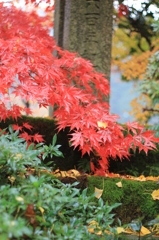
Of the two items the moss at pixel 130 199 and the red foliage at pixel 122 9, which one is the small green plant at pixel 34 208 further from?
the red foliage at pixel 122 9

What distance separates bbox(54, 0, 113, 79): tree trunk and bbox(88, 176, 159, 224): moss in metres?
1.79

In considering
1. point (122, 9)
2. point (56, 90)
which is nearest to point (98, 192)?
point (56, 90)

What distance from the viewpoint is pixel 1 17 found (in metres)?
3.80

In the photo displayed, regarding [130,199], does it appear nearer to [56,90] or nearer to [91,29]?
[56,90]

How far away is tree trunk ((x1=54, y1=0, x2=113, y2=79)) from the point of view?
4.57 metres

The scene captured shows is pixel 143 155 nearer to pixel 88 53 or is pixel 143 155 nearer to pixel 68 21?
pixel 88 53

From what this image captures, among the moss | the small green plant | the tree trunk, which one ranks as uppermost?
the tree trunk

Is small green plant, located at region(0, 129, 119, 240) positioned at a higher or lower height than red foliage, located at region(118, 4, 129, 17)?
lower

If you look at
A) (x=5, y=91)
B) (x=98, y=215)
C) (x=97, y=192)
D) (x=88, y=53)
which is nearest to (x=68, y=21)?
(x=88, y=53)

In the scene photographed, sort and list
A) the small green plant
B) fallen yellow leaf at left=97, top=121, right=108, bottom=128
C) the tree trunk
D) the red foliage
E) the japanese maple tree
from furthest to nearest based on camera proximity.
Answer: the red foliage < the tree trunk < fallen yellow leaf at left=97, top=121, right=108, bottom=128 < the japanese maple tree < the small green plant

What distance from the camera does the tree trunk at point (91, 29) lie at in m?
4.57

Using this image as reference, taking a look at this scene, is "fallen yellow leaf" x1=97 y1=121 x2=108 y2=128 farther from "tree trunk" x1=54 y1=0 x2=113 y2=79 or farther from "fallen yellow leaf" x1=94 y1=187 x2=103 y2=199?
"tree trunk" x1=54 y1=0 x2=113 y2=79

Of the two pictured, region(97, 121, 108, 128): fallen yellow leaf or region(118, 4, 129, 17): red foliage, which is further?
region(118, 4, 129, 17): red foliage

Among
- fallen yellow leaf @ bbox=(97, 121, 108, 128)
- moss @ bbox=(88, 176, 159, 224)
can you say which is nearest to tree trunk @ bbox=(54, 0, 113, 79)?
fallen yellow leaf @ bbox=(97, 121, 108, 128)
